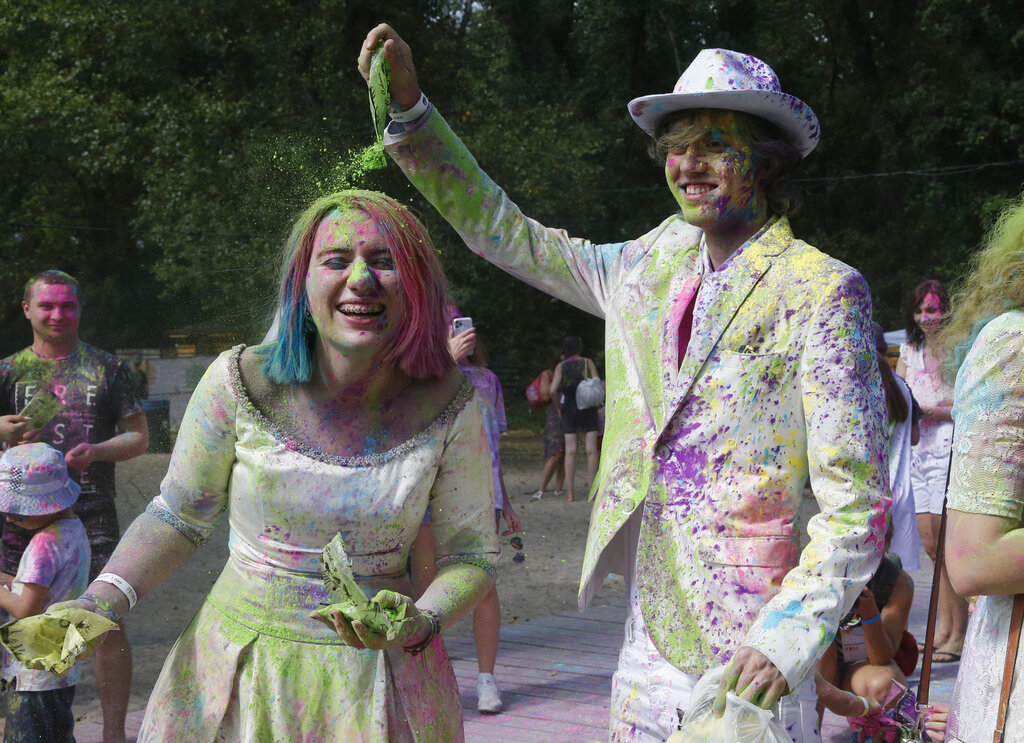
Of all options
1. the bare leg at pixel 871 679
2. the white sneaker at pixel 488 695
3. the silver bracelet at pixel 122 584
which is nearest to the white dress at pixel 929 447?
the bare leg at pixel 871 679

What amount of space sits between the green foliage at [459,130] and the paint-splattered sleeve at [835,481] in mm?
1130

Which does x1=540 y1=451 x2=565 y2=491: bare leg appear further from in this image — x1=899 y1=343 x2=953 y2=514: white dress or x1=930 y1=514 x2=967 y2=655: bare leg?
x1=930 y1=514 x2=967 y2=655: bare leg

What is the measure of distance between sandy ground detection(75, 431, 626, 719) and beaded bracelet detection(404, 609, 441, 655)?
7.81 ft

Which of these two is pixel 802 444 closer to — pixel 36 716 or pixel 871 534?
pixel 871 534

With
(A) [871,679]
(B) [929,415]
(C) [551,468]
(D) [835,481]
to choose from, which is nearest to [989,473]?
(D) [835,481]

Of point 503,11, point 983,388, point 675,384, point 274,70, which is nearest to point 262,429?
point 675,384

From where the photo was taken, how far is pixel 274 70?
16.1 metres

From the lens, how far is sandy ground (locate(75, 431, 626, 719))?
17.7ft

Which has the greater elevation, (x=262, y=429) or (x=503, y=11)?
(x=503, y=11)

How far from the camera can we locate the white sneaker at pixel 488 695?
5.33m

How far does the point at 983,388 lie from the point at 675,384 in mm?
597

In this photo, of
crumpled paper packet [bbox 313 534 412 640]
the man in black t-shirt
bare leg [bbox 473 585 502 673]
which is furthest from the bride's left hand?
bare leg [bbox 473 585 502 673]

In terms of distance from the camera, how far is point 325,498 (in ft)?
7.62

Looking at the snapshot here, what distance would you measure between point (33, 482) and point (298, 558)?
2.48 metres
